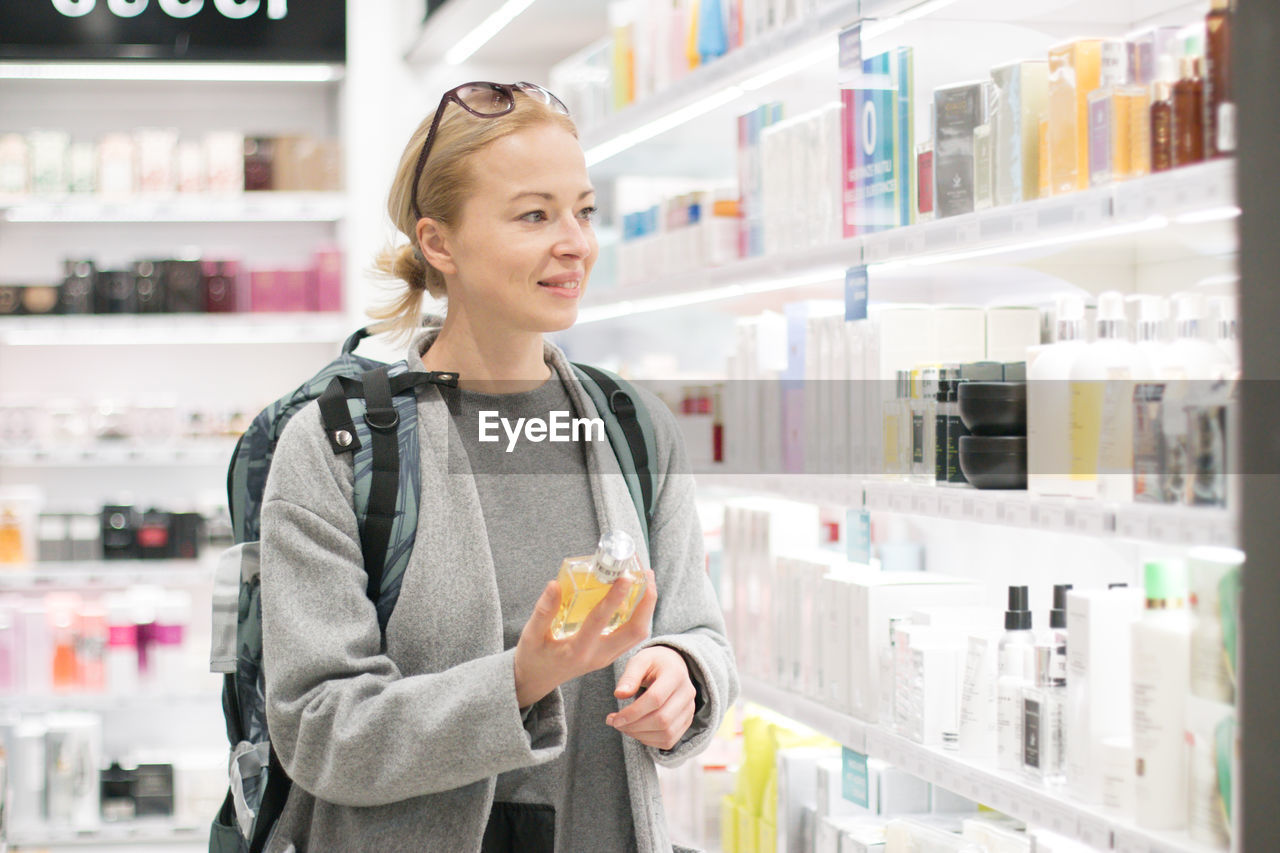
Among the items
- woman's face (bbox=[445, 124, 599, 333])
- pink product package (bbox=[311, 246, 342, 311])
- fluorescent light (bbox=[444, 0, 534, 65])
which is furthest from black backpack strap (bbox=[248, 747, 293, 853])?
pink product package (bbox=[311, 246, 342, 311])

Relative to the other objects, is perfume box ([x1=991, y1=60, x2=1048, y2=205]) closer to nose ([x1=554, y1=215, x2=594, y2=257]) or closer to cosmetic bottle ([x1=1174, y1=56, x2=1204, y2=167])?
cosmetic bottle ([x1=1174, y1=56, x2=1204, y2=167])

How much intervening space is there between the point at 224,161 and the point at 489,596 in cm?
399

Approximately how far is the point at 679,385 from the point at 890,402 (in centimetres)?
112

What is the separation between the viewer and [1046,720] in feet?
5.93

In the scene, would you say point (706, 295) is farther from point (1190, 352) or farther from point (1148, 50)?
point (1190, 352)

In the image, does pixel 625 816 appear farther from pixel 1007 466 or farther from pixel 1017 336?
pixel 1017 336

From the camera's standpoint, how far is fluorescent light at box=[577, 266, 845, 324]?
2.74 m

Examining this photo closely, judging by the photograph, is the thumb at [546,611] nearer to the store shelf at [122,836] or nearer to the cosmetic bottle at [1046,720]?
the cosmetic bottle at [1046,720]

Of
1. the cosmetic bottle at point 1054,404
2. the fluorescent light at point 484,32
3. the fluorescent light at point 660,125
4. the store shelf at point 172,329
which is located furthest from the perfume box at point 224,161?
the cosmetic bottle at point 1054,404

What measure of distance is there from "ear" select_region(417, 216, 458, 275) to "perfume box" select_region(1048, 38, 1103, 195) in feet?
2.70

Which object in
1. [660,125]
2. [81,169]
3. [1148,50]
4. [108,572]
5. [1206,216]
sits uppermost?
[81,169]

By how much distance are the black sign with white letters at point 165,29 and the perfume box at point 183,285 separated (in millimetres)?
765

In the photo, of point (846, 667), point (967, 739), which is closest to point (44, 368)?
point (846, 667)

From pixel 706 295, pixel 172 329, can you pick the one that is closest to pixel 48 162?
pixel 172 329
